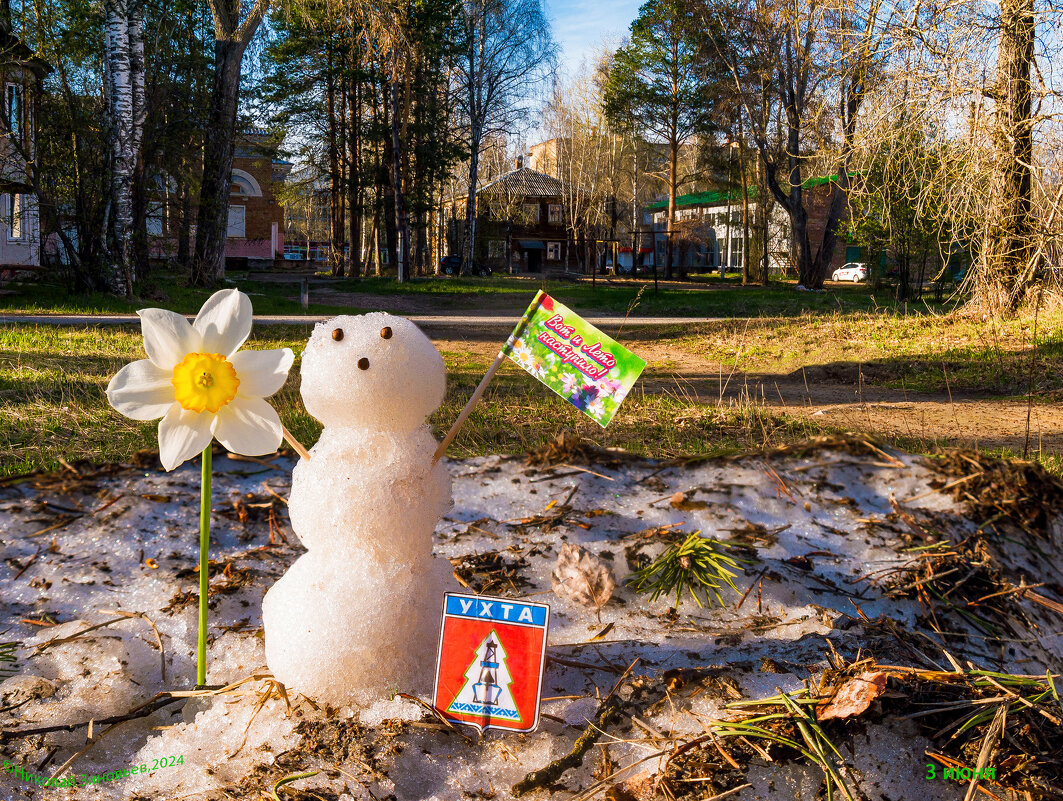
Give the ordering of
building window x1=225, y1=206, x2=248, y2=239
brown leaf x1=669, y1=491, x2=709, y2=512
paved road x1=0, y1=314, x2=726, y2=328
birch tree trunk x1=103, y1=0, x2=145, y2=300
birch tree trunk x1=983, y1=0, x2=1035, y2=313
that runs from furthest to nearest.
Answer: building window x1=225, y1=206, x2=248, y2=239 < birch tree trunk x1=103, y1=0, x2=145, y2=300 < paved road x1=0, y1=314, x2=726, y2=328 < birch tree trunk x1=983, y1=0, x2=1035, y2=313 < brown leaf x1=669, y1=491, x2=709, y2=512

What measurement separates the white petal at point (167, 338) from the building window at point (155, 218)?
16304 mm

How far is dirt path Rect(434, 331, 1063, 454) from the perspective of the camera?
5.20 metres

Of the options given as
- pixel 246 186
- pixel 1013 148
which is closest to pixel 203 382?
pixel 1013 148

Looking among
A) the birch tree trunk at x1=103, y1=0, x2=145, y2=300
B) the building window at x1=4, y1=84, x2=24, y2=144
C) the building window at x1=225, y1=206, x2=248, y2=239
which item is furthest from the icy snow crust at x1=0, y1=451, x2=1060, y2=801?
the building window at x1=225, y1=206, x2=248, y2=239

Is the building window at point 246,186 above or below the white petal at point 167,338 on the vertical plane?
above

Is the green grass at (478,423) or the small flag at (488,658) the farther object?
the green grass at (478,423)

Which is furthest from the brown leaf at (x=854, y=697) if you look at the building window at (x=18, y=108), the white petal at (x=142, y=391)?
the building window at (x=18, y=108)

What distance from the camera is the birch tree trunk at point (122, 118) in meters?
12.7

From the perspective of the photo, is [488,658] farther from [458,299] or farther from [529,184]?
[529,184]

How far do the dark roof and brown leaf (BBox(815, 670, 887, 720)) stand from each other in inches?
1914

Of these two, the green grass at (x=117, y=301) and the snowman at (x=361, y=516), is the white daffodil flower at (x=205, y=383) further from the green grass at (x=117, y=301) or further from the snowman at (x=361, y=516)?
the green grass at (x=117, y=301)

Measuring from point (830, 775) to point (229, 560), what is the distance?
179cm

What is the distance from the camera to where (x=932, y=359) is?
370 inches

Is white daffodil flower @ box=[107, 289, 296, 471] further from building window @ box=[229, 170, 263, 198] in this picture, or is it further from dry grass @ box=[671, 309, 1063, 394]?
building window @ box=[229, 170, 263, 198]
